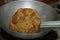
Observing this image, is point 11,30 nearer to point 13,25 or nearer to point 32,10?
point 13,25

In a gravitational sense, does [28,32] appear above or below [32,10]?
below

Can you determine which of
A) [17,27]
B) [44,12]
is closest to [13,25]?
[17,27]

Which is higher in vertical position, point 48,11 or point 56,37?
point 48,11

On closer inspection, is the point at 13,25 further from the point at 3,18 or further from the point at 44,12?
the point at 44,12

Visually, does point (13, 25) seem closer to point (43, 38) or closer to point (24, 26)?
point (24, 26)

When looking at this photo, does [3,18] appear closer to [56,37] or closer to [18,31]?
[18,31]

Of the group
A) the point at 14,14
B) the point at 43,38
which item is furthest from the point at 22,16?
the point at 43,38
